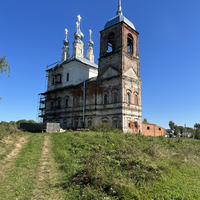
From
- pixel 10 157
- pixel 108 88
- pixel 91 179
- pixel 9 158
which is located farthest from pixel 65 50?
pixel 91 179

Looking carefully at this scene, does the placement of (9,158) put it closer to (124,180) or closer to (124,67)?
(124,180)

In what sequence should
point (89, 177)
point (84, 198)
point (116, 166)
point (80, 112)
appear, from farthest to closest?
point (80, 112), point (116, 166), point (89, 177), point (84, 198)

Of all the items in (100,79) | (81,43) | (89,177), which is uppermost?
(81,43)

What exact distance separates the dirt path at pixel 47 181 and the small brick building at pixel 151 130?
17986mm

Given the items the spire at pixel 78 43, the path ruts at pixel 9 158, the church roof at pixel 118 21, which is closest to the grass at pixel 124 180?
the path ruts at pixel 9 158

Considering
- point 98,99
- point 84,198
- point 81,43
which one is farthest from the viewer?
point 81,43

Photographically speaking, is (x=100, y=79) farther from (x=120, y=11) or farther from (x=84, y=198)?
(x=84, y=198)

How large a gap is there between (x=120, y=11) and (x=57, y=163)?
25774 millimetres

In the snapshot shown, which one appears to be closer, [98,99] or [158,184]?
[158,184]

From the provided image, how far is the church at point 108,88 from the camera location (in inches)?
851

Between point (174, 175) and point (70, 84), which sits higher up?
point (70, 84)

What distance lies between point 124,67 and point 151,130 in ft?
36.6

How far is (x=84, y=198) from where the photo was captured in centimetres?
528

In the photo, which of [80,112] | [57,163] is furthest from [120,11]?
[57,163]
